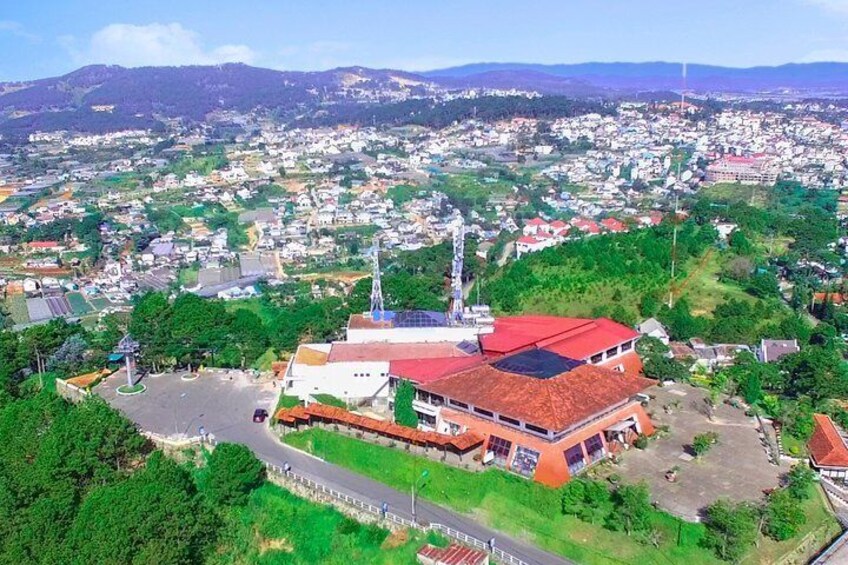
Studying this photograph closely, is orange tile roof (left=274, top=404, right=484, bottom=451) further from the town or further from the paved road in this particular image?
the paved road

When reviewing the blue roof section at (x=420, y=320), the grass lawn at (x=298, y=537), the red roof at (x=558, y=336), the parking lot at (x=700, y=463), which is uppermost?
the blue roof section at (x=420, y=320)

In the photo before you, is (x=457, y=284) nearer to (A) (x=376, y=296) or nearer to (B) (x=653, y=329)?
(A) (x=376, y=296)

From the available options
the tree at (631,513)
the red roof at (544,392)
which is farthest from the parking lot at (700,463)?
the red roof at (544,392)

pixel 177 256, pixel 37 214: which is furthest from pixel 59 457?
pixel 37 214

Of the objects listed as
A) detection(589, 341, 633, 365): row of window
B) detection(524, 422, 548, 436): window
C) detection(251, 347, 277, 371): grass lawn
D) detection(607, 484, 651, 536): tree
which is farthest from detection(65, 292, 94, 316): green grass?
detection(607, 484, 651, 536): tree

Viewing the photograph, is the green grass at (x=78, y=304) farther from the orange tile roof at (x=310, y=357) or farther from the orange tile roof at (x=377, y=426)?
the orange tile roof at (x=377, y=426)

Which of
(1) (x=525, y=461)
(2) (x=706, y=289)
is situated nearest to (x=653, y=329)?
(2) (x=706, y=289)

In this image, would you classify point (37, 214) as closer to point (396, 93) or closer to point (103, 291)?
point (103, 291)
